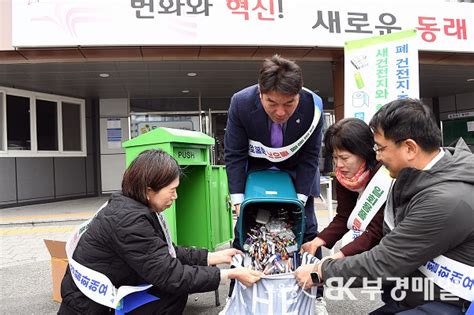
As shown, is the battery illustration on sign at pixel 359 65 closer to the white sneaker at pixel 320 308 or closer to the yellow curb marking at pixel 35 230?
the white sneaker at pixel 320 308

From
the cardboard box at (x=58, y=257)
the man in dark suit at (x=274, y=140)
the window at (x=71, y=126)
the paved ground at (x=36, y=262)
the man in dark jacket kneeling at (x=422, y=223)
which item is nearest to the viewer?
the man in dark jacket kneeling at (x=422, y=223)

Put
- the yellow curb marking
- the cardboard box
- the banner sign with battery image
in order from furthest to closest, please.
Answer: the yellow curb marking
the banner sign with battery image
the cardboard box

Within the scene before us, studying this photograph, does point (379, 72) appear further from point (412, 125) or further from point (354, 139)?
point (412, 125)

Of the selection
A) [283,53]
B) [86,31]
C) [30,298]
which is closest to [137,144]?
[30,298]

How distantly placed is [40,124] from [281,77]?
9183 millimetres

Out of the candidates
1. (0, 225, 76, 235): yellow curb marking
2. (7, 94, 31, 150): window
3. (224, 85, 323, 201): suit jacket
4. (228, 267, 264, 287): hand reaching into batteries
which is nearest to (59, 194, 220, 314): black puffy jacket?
(228, 267, 264, 287): hand reaching into batteries

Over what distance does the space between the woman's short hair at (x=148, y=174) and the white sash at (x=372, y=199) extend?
921 mm

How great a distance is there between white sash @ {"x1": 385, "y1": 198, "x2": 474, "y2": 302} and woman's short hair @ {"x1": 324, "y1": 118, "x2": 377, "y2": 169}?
0.61 m

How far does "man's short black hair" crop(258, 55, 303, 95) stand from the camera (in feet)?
6.22

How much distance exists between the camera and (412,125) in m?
1.44

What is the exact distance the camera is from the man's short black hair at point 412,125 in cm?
144

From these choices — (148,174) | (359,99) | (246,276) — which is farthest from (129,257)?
(359,99)

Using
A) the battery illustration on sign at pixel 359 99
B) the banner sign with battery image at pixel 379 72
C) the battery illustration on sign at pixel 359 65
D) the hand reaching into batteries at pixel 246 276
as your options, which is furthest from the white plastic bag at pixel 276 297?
the battery illustration on sign at pixel 359 65

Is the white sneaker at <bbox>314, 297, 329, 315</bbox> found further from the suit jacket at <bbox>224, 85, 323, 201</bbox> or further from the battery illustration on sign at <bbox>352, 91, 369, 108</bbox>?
the battery illustration on sign at <bbox>352, 91, 369, 108</bbox>
